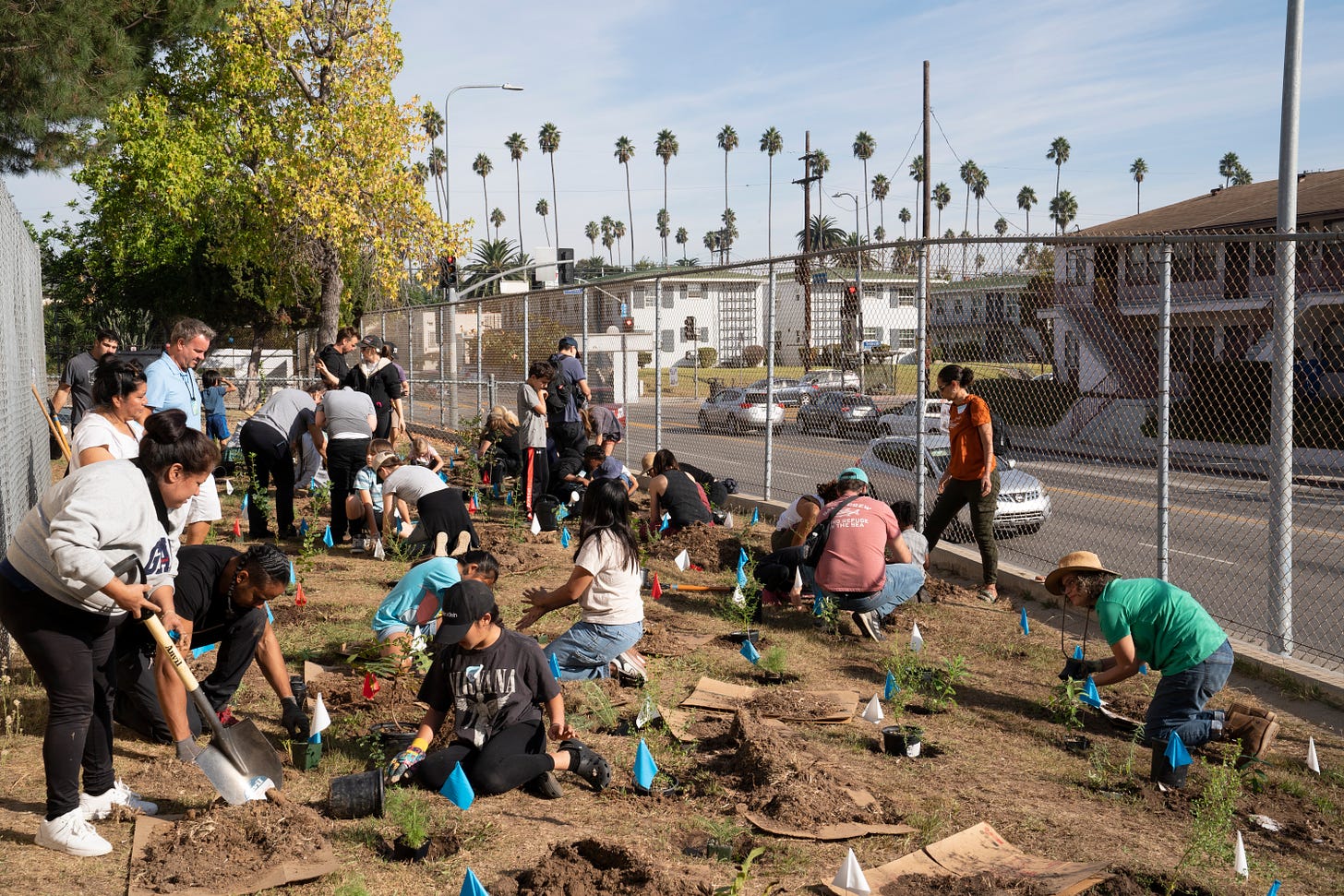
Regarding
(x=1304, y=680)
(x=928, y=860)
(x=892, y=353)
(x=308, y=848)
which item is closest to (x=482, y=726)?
(x=308, y=848)

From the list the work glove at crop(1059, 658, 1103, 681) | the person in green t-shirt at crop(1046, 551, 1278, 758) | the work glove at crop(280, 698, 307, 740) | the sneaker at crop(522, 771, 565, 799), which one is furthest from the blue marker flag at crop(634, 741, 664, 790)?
the work glove at crop(1059, 658, 1103, 681)

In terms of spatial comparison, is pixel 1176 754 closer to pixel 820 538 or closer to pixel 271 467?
pixel 820 538

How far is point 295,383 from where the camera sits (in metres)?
23.1

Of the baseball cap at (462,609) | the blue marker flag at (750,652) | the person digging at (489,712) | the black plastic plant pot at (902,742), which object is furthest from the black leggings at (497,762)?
the blue marker flag at (750,652)

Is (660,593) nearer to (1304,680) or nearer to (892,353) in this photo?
(892,353)

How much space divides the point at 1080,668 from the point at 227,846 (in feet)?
13.8

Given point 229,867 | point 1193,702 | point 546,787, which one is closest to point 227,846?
point 229,867

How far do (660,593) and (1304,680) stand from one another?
4.21 metres

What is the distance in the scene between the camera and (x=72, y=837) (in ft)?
13.1

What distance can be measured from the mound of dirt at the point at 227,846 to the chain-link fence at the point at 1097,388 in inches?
201

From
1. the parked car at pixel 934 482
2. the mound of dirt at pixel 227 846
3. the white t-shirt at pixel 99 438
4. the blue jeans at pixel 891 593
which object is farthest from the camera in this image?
the parked car at pixel 934 482

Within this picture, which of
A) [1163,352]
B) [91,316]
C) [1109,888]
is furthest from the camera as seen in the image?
[91,316]

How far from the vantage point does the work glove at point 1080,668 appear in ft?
19.2

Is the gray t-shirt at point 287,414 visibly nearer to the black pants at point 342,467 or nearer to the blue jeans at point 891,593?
the black pants at point 342,467
